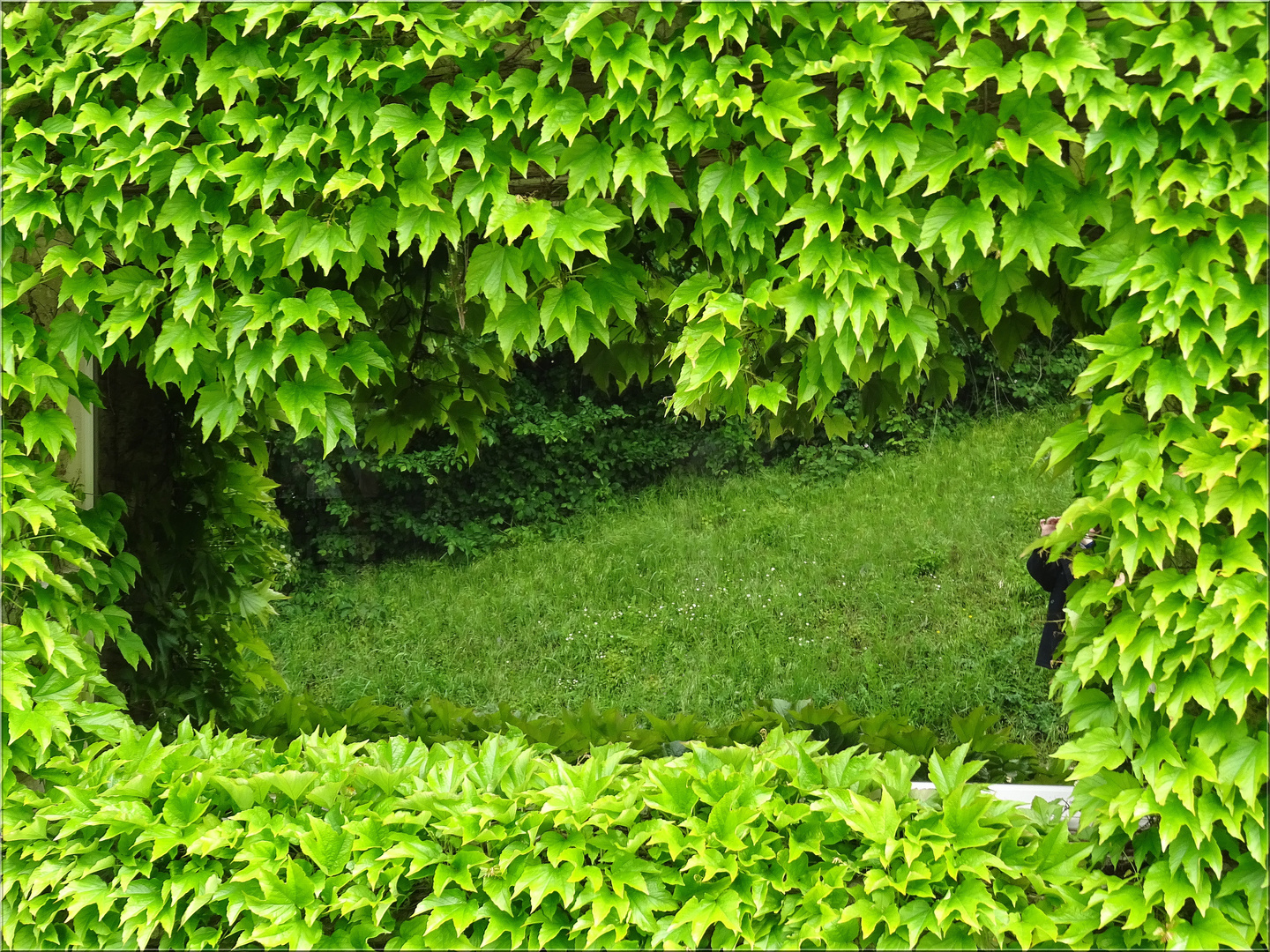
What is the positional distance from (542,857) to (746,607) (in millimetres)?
5933

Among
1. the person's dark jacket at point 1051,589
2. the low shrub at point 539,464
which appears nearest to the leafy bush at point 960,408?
the low shrub at point 539,464

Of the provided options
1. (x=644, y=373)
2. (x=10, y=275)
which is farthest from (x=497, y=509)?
(x=10, y=275)

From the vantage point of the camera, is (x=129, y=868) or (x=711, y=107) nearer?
(x=711, y=107)

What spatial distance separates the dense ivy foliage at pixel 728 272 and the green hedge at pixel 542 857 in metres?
0.01

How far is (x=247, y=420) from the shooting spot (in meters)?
4.14

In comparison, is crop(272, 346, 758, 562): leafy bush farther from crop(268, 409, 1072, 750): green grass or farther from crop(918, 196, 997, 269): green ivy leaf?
crop(918, 196, 997, 269): green ivy leaf

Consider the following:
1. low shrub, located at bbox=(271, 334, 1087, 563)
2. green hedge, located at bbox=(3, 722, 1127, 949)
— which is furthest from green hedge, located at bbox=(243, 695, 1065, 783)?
low shrub, located at bbox=(271, 334, 1087, 563)

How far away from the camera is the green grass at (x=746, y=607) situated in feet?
24.1

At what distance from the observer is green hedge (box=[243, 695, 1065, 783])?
3.88 meters

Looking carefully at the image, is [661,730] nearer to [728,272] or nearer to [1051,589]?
[1051,589]

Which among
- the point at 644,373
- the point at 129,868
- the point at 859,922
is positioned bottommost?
the point at 859,922

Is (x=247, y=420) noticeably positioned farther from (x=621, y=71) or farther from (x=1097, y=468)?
(x=1097, y=468)

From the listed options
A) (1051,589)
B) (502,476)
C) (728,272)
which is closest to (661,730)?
(1051,589)

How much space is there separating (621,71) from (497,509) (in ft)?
26.9
